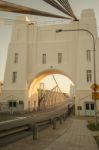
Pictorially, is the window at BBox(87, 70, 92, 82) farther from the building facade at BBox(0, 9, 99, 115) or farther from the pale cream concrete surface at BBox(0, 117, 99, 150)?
the pale cream concrete surface at BBox(0, 117, 99, 150)

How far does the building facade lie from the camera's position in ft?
160

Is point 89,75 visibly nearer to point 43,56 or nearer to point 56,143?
point 43,56

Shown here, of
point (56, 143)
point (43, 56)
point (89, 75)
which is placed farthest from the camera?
point (43, 56)

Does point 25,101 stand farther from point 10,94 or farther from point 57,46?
point 57,46

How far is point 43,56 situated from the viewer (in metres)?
53.8

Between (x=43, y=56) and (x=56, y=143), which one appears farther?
(x=43, y=56)

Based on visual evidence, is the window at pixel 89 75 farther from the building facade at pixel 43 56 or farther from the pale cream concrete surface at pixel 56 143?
the pale cream concrete surface at pixel 56 143

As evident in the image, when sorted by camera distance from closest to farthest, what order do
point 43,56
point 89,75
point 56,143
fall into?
1. point 56,143
2. point 89,75
3. point 43,56

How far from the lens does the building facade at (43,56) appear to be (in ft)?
160

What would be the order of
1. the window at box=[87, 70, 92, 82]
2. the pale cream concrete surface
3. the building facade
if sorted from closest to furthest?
the pale cream concrete surface < the window at box=[87, 70, 92, 82] < the building facade

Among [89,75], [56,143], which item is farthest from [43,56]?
[56,143]

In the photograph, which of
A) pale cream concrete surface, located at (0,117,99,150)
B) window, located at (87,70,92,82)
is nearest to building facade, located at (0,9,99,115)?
window, located at (87,70,92,82)

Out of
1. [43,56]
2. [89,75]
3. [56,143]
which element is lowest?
[56,143]

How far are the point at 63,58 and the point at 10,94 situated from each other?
523 inches
